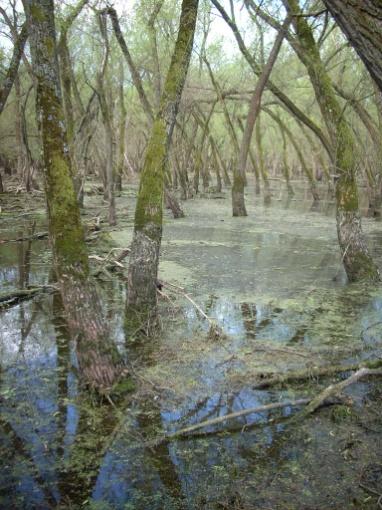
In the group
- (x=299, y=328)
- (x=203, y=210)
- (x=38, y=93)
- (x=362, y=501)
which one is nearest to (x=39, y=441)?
(x=362, y=501)

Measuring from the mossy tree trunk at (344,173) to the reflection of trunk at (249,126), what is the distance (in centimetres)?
545

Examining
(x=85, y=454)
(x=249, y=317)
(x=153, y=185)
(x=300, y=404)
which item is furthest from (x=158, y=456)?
(x=249, y=317)

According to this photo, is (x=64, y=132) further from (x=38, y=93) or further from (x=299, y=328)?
(x=299, y=328)

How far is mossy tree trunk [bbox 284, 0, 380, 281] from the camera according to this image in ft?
25.8

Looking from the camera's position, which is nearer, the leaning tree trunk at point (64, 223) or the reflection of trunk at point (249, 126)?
the leaning tree trunk at point (64, 223)

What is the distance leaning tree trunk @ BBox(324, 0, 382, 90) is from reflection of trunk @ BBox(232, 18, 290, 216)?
11682 millimetres

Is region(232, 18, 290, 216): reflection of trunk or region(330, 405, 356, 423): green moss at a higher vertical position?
region(232, 18, 290, 216): reflection of trunk

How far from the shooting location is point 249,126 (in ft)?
48.9

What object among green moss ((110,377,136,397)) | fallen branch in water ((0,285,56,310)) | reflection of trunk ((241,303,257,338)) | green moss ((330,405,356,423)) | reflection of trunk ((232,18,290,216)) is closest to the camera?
green moss ((330,405,356,423))

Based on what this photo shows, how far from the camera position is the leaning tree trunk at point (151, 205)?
5871 millimetres

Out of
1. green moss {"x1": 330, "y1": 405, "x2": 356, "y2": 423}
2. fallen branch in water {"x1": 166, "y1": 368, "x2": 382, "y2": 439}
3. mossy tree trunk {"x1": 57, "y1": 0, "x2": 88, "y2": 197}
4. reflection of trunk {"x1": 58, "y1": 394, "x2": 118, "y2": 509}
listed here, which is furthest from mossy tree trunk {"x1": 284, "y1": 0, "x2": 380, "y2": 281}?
mossy tree trunk {"x1": 57, "y1": 0, "x2": 88, "y2": 197}

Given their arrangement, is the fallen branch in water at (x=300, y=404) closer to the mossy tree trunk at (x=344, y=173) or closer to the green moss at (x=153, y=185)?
the green moss at (x=153, y=185)

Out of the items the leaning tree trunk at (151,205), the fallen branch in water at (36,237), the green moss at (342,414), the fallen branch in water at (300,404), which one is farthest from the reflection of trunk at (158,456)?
the fallen branch in water at (36,237)

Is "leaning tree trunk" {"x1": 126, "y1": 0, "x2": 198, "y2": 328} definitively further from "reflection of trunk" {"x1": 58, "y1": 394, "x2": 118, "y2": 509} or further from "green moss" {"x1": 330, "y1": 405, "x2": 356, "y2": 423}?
"green moss" {"x1": 330, "y1": 405, "x2": 356, "y2": 423}
